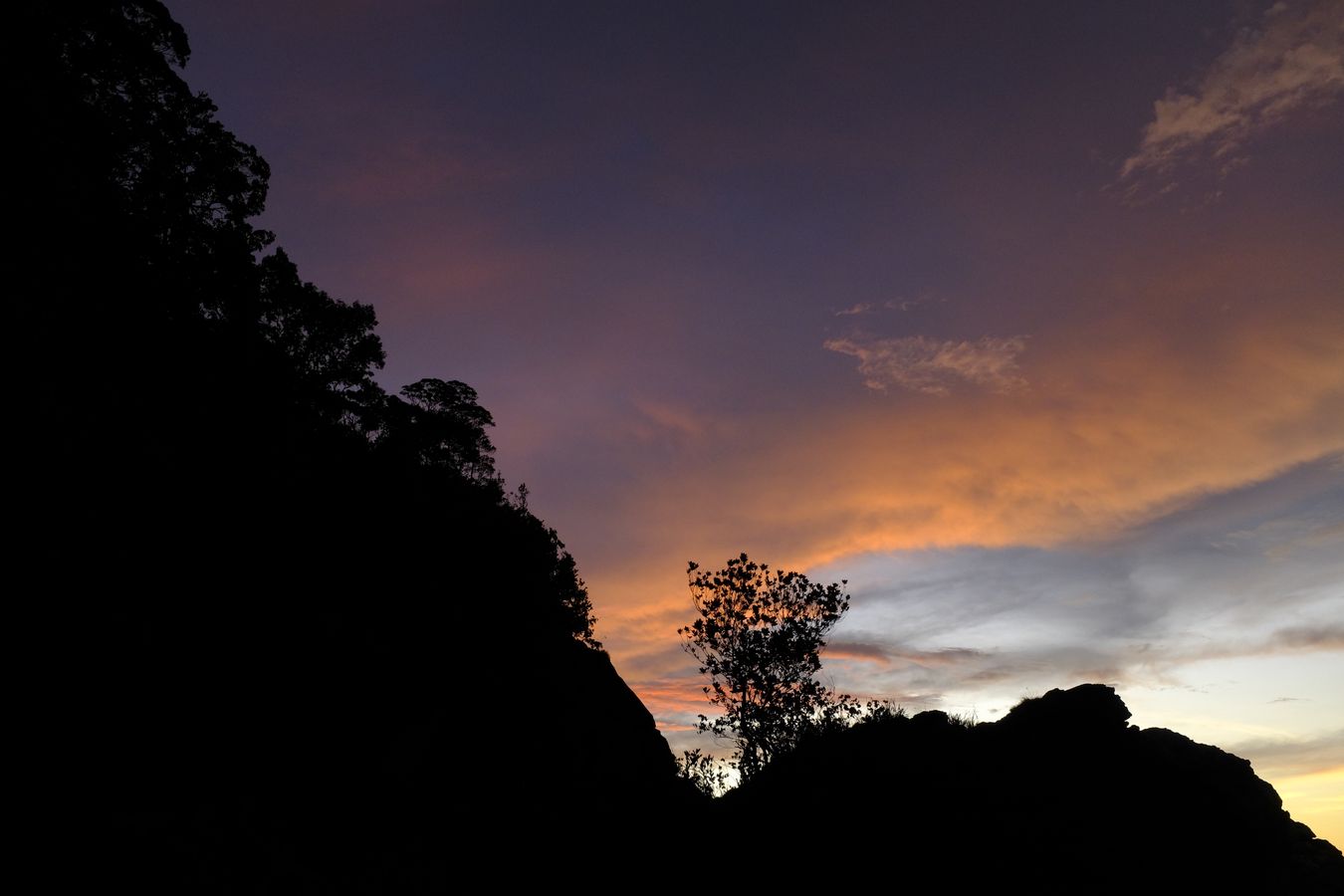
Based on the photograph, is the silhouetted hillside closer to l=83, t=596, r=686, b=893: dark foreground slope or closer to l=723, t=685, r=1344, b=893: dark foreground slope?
l=83, t=596, r=686, b=893: dark foreground slope

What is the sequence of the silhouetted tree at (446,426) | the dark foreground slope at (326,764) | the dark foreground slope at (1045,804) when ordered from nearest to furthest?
the dark foreground slope at (326,764), the dark foreground slope at (1045,804), the silhouetted tree at (446,426)

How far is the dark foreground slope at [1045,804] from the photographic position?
23.8 metres

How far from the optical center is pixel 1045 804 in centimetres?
2634

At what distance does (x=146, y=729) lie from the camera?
11727 millimetres

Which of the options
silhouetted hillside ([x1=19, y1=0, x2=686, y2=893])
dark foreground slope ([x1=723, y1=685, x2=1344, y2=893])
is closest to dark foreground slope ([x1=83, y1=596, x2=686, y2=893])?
silhouetted hillside ([x1=19, y1=0, x2=686, y2=893])

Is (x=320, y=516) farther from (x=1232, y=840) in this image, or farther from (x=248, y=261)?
(x=1232, y=840)

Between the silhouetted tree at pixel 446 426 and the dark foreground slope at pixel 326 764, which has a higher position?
the silhouetted tree at pixel 446 426

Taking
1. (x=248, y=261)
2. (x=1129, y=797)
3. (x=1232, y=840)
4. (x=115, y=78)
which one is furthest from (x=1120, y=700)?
(x=115, y=78)

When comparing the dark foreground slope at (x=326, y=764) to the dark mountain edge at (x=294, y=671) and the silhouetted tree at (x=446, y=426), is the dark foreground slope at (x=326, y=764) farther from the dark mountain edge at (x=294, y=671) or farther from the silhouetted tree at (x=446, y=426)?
the silhouetted tree at (x=446, y=426)

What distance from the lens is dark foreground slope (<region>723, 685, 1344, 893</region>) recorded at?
23828 millimetres

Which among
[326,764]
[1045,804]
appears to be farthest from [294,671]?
[1045,804]

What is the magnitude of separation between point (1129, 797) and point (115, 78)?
5283cm

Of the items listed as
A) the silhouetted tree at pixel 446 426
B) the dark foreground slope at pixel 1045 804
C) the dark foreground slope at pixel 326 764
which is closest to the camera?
the dark foreground slope at pixel 326 764

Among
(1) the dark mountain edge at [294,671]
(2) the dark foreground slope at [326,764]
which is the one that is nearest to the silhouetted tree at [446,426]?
(1) the dark mountain edge at [294,671]
